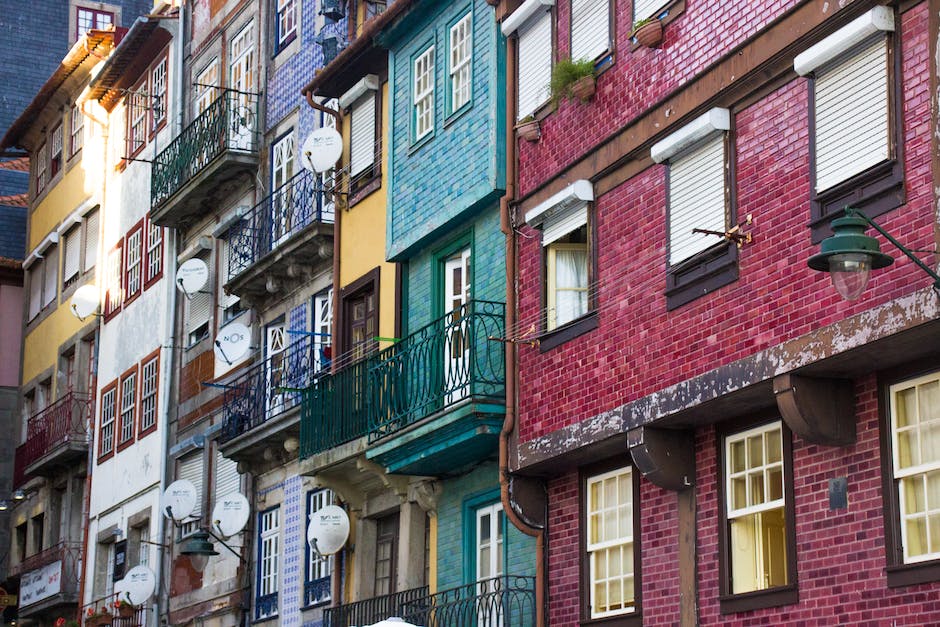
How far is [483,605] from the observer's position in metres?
19.6

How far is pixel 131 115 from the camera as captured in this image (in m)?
37.4

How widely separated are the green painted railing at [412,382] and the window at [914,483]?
557 centimetres

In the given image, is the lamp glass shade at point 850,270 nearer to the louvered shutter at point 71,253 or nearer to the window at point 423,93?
the window at point 423,93

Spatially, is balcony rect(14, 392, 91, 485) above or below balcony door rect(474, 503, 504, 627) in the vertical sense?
above

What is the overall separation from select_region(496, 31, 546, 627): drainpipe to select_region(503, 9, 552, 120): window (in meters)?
0.11

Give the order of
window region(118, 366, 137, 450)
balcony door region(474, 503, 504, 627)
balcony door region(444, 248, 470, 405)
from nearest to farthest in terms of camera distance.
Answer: balcony door region(474, 503, 504, 627) → balcony door region(444, 248, 470, 405) → window region(118, 366, 137, 450)

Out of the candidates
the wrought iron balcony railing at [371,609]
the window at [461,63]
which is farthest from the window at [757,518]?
the window at [461,63]

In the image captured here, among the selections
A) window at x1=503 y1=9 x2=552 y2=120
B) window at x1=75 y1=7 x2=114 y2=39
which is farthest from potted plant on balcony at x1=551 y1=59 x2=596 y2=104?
window at x1=75 y1=7 x2=114 y2=39

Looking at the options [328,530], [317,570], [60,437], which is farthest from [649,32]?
[60,437]

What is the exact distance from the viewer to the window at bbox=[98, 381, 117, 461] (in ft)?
116

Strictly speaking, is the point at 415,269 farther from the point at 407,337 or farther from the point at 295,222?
the point at 295,222

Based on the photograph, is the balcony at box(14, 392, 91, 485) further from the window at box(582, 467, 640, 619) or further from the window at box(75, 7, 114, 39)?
the window at box(582, 467, 640, 619)

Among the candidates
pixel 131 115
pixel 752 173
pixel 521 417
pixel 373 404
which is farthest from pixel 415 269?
pixel 131 115

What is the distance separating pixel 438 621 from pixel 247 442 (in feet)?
22.9
